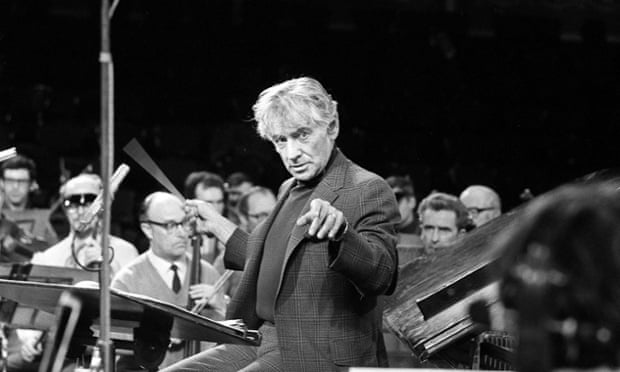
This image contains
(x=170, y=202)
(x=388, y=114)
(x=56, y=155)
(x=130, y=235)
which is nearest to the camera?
(x=170, y=202)

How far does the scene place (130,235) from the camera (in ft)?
27.6

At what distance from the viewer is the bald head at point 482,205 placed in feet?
24.0

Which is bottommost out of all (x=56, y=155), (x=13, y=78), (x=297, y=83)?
(x=297, y=83)

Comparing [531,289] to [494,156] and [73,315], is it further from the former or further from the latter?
[494,156]

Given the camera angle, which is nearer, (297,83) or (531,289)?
(531,289)

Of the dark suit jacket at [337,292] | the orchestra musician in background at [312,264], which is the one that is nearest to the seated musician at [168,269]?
the orchestra musician in background at [312,264]

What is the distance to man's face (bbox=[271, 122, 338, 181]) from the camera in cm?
338

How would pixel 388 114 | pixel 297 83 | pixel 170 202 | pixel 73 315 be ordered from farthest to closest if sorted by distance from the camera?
pixel 388 114
pixel 170 202
pixel 297 83
pixel 73 315

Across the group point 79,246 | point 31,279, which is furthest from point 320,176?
point 79,246

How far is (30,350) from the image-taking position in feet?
19.5

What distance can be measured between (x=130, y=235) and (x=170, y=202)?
2.37 meters

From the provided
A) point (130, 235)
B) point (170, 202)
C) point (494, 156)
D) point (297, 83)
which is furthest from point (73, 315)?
point (494, 156)

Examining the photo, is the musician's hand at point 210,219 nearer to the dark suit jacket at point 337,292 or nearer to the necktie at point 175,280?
the dark suit jacket at point 337,292

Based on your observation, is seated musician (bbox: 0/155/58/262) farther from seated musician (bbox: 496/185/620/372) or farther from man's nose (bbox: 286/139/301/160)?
seated musician (bbox: 496/185/620/372)
